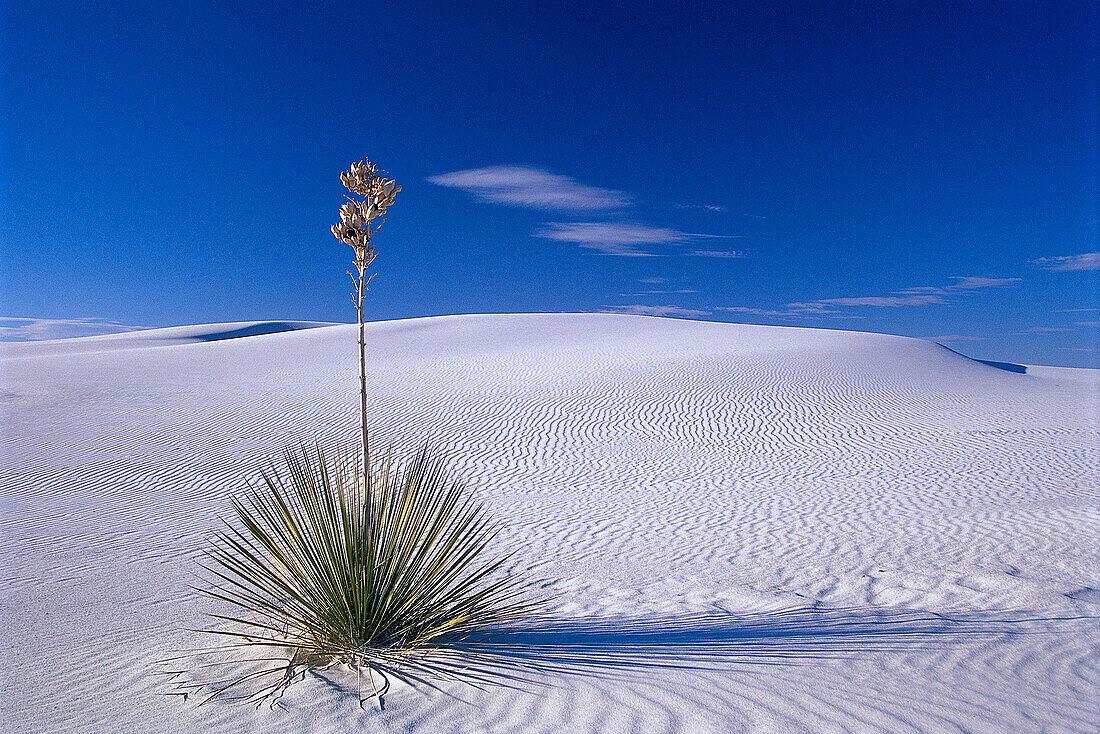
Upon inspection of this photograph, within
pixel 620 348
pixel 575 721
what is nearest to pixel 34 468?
pixel 575 721

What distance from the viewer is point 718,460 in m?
12.9

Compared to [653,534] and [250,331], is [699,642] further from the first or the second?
[250,331]

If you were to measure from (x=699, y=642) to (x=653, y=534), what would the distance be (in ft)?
12.7

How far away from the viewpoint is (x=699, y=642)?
14.0ft

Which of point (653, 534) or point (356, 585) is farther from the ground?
point (356, 585)

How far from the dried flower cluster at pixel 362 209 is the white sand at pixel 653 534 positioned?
88.8 inches

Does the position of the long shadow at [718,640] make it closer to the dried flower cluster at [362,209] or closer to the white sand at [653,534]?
the white sand at [653,534]

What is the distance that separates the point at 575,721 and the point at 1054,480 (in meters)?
11.4

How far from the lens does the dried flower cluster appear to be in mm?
3422

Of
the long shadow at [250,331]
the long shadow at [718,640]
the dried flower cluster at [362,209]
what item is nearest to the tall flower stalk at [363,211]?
the dried flower cluster at [362,209]

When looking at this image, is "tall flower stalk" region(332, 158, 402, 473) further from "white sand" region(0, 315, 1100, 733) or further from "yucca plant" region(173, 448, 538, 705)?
"white sand" region(0, 315, 1100, 733)

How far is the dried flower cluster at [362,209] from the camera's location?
342 cm

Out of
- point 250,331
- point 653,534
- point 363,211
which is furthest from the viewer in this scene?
point 250,331

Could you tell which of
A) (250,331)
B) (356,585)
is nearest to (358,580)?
(356,585)
